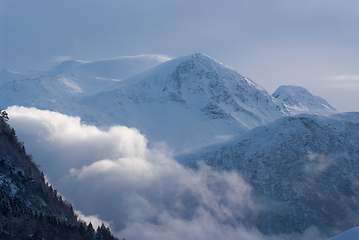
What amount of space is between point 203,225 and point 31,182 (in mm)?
117422

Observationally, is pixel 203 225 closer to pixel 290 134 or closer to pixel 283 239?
pixel 283 239

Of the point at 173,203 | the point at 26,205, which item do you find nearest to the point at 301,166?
the point at 173,203

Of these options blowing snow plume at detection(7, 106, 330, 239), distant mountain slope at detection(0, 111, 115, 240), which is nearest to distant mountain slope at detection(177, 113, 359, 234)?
blowing snow plume at detection(7, 106, 330, 239)

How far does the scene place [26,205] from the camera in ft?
206

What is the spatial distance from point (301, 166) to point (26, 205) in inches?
6020

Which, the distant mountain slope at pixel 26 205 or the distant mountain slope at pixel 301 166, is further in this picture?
the distant mountain slope at pixel 301 166

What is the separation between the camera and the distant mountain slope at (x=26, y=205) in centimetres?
5638

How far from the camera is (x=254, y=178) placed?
174 metres

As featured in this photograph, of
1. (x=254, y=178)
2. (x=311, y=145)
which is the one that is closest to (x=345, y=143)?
(x=311, y=145)

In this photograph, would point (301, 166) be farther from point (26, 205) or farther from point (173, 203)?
point (26, 205)

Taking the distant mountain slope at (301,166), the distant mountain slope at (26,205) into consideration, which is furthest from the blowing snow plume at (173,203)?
the distant mountain slope at (26,205)

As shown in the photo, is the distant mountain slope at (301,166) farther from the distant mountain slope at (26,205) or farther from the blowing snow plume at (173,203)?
the distant mountain slope at (26,205)

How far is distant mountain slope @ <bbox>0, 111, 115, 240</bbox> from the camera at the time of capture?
56375mm

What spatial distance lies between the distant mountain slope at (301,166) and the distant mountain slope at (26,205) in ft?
378
